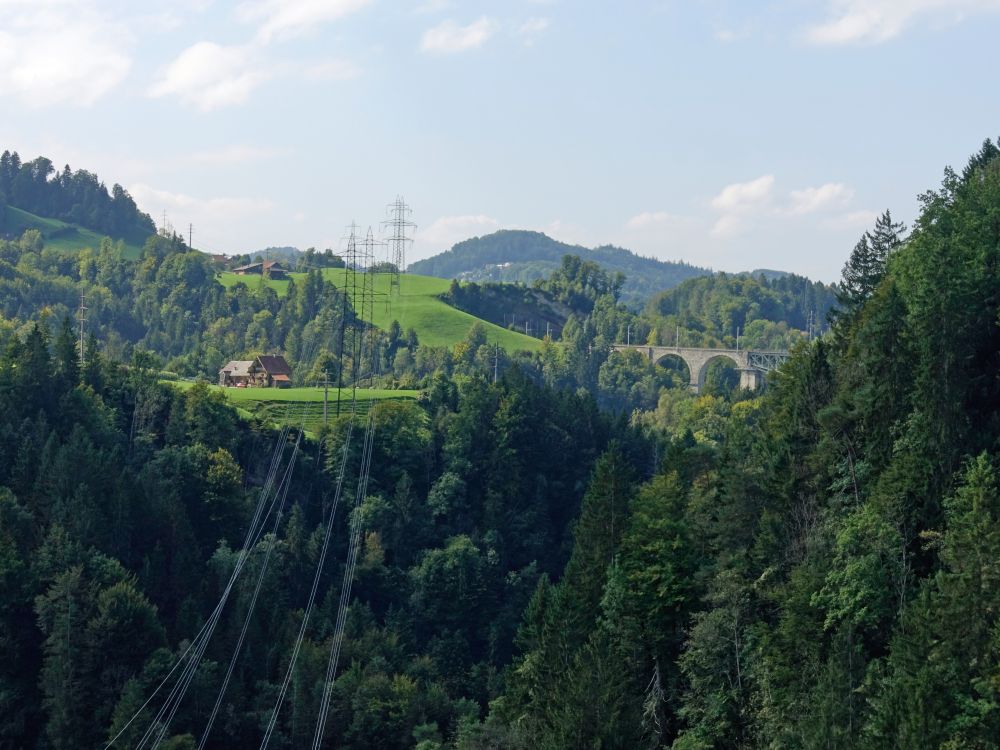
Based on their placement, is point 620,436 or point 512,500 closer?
point 512,500

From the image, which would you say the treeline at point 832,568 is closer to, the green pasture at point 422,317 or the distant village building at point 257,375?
the distant village building at point 257,375

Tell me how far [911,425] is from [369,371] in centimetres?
11039

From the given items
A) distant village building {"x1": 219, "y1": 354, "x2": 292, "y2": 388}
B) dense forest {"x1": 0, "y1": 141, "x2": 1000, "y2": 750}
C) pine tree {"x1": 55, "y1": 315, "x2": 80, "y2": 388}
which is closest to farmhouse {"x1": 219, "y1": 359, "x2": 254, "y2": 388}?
distant village building {"x1": 219, "y1": 354, "x2": 292, "y2": 388}

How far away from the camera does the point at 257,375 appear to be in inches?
4862

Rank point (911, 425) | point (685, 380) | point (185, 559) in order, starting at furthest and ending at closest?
point (685, 380) < point (185, 559) < point (911, 425)

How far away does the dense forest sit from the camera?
45.8 metres

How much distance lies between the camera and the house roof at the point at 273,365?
124m

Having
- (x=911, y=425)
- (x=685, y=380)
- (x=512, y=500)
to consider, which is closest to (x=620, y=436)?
(x=512, y=500)

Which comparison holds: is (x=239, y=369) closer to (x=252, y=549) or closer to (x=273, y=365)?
(x=273, y=365)

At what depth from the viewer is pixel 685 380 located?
193750mm

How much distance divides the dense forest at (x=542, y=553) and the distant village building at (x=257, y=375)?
41.9 feet

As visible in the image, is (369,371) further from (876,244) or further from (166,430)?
(876,244)

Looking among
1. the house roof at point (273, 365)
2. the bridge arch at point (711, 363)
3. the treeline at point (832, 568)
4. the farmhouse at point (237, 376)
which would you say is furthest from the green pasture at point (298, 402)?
the bridge arch at point (711, 363)

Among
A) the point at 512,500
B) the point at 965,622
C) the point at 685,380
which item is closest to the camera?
the point at 965,622
